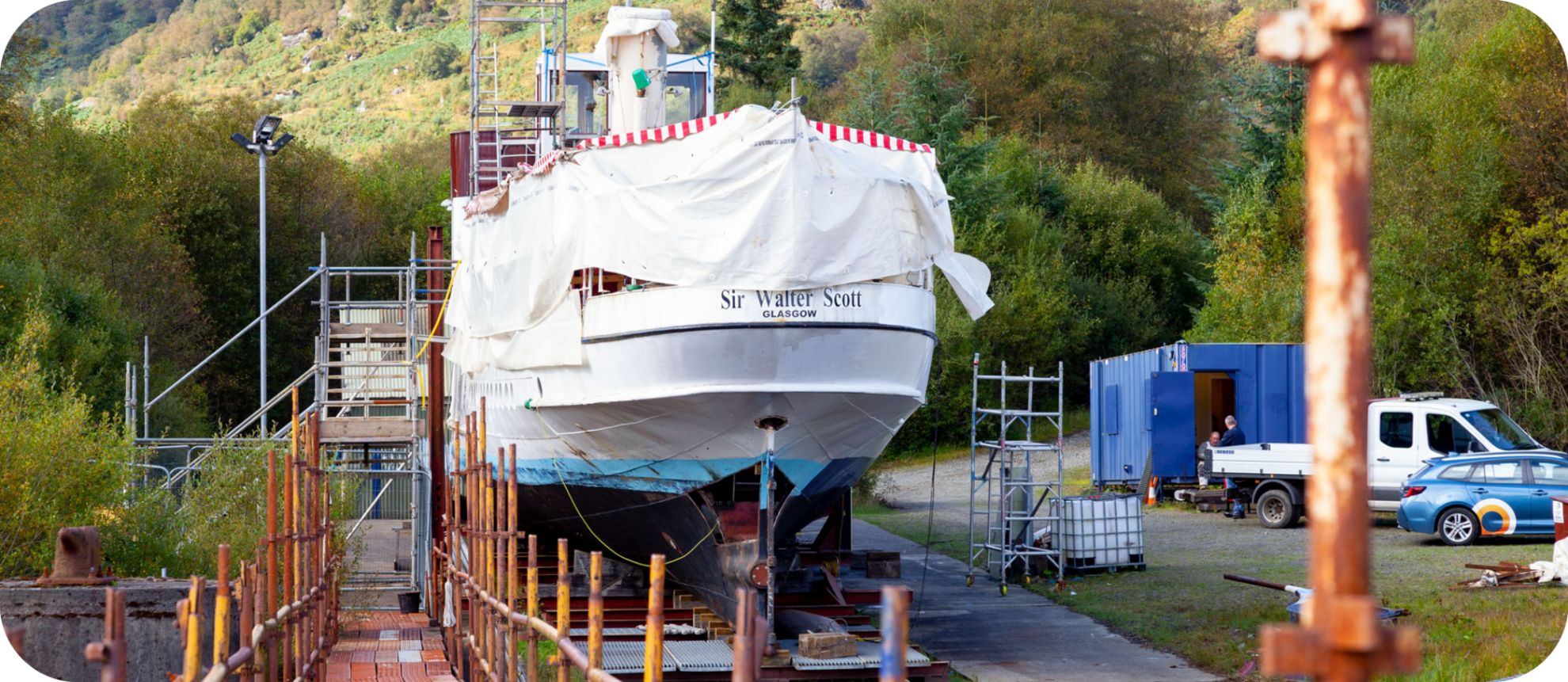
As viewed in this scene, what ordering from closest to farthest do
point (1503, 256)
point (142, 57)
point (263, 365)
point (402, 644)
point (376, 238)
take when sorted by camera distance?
point (402, 644)
point (263, 365)
point (1503, 256)
point (376, 238)
point (142, 57)

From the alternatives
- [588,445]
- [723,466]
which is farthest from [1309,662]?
[588,445]

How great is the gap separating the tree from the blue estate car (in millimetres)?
41171

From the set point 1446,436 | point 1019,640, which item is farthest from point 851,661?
point 1446,436

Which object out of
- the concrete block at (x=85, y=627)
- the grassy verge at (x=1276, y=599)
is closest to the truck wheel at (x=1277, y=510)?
the grassy verge at (x=1276, y=599)

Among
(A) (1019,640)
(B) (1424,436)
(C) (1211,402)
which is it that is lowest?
(A) (1019,640)

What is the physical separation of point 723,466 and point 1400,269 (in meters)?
23.8

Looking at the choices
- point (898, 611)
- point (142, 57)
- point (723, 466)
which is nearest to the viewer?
point (898, 611)

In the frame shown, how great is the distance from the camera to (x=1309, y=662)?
2.23 meters

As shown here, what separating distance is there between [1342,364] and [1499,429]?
82.7 ft

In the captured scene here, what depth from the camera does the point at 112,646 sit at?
15.7ft

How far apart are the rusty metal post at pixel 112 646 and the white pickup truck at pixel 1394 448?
21335 millimetres

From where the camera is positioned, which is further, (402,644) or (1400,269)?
(1400,269)

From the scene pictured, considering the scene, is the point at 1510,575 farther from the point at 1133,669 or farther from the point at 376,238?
the point at 376,238

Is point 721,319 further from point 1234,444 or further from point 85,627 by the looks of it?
point 1234,444
